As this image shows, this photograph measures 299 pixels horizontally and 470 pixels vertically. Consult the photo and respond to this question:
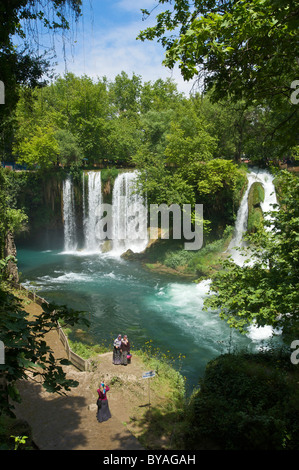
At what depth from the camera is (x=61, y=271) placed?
25188 millimetres

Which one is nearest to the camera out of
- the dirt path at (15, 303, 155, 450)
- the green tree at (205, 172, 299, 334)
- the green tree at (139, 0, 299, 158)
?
the green tree at (139, 0, 299, 158)

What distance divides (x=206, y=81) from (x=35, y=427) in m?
8.49

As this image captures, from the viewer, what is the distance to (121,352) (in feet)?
36.8

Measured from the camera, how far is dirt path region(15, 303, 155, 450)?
737 centimetres

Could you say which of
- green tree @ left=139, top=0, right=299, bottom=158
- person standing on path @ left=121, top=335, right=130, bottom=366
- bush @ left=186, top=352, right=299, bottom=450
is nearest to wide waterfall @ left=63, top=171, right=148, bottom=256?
person standing on path @ left=121, top=335, right=130, bottom=366

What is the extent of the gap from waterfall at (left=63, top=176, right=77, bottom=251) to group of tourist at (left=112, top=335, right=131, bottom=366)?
2346cm

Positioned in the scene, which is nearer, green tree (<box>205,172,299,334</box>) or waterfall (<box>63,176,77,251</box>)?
green tree (<box>205,172,299,334</box>)

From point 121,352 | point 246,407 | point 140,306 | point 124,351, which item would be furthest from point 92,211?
point 246,407

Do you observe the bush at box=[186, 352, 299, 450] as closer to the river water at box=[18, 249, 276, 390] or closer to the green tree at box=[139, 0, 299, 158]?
the river water at box=[18, 249, 276, 390]

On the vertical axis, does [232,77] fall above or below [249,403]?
above

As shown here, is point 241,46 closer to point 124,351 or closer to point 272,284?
point 272,284

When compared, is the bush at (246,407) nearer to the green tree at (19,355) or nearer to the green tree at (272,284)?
the green tree at (272,284)
